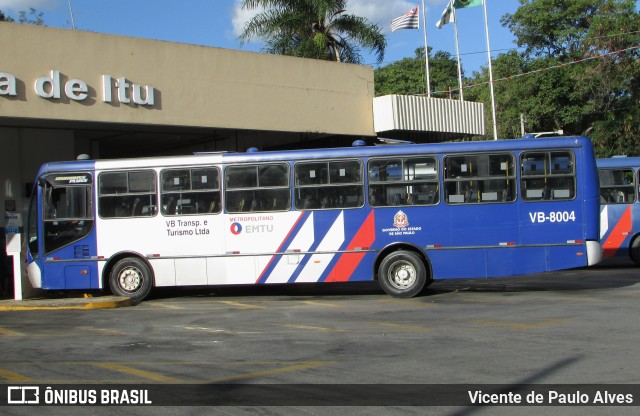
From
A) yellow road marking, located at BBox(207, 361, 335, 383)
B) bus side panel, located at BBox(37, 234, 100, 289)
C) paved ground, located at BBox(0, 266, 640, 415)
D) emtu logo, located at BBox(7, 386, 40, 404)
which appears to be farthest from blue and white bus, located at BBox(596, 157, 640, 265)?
emtu logo, located at BBox(7, 386, 40, 404)

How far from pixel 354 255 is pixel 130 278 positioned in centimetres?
489

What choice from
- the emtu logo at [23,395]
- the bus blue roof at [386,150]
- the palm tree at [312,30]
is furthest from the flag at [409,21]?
the emtu logo at [23,395]

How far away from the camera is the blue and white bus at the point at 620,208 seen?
19922 mm

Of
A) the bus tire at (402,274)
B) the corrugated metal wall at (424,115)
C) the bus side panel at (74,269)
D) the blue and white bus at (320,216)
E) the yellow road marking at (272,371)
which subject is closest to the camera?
the yellow road marking at (272,371)

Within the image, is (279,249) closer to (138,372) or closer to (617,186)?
(138,372)

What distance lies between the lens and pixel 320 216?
1471cm

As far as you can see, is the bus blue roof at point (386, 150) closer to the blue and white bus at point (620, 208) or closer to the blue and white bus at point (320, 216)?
the blue and white bus at point (320, 216)

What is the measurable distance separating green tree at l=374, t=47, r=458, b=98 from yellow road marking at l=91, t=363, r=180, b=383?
179 feet

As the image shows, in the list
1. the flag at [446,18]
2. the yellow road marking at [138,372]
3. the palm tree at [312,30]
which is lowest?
the yellow road marking at [138,372]

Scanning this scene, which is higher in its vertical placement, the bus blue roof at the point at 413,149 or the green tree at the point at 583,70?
the green tree at the point at 583,70

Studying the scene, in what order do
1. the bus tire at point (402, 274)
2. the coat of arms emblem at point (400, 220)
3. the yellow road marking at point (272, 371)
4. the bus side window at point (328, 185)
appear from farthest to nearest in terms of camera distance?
the bus side window at point (328, 185) < the coat of arms emblem at point (400, 220) < the bus tire at point (402, 274) < the yellow road marking at point (272, 371)

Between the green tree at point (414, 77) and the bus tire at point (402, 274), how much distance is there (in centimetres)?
4748

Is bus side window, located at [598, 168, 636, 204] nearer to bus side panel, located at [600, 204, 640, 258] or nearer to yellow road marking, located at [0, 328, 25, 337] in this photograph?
bus side panel, located at [600, 204, 640, 258]

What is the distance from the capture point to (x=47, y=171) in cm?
1557
